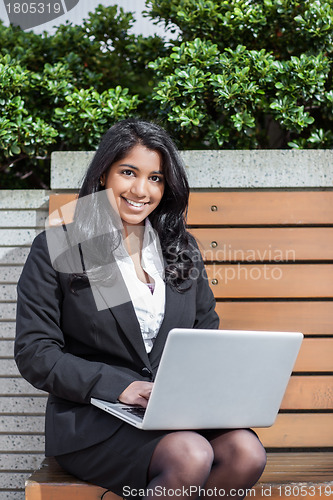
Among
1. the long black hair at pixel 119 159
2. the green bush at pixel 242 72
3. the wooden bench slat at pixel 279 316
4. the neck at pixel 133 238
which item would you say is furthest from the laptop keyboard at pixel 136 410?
the green bush at pixel 242 72

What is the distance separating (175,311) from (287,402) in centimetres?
86

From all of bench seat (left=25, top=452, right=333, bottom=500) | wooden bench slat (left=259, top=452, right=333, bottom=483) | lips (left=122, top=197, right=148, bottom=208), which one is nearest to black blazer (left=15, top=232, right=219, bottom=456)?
bench seat (left=25, top=452, right=333, bottom=500)

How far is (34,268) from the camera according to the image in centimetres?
229

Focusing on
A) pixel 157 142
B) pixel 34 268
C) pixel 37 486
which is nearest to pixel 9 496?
pixel 37 486

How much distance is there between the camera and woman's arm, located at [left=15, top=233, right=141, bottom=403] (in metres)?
2.11

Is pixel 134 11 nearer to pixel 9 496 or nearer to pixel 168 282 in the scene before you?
pixel 168 282

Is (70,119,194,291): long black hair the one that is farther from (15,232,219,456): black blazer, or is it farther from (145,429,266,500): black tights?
(145,429,266,500): black tights

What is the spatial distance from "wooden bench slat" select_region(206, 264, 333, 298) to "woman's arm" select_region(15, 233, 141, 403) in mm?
846

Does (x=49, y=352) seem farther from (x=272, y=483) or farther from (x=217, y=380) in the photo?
(x=272, y=483)

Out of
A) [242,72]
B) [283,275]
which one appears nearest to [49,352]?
[283,275]

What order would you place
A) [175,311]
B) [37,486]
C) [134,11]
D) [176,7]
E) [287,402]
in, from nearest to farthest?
[37,486] < [175,311] < [287,402] < [176,7] < [134,11]

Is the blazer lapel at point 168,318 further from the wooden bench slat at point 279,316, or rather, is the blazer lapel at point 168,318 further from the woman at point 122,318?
the wooden bench slat at point 279,316

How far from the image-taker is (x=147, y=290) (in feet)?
8.02

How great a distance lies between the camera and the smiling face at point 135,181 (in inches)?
96.2
